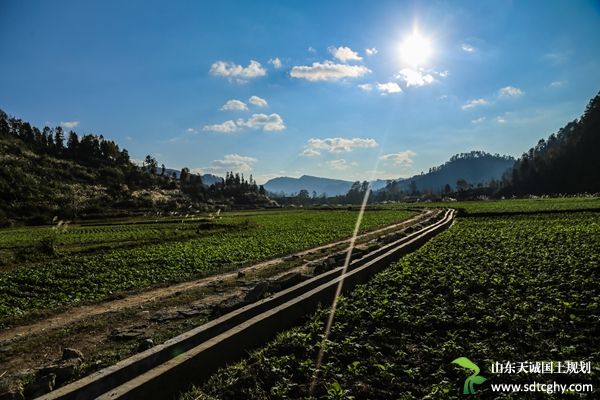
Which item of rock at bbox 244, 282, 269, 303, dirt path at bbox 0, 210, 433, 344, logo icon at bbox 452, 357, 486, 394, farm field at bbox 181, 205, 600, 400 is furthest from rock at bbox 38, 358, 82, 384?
logo icon at bbox 452, 357, 486, 394

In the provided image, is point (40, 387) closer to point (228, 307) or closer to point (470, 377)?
Answer: point (228, 307)

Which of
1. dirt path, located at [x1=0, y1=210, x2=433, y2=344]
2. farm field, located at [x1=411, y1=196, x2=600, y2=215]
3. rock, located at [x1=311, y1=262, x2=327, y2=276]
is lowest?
dirt path, located at [x1=0, y1=210, x2=433, y2=344]

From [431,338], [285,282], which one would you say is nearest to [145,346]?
[285,282]

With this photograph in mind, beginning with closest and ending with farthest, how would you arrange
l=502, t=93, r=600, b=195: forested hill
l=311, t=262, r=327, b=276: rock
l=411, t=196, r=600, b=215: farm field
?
1. l=311, t=262, r=327, b=276: rock
2. l=411, t=196, r=600, b=215: farm field
3. l=502, t=93, r=600, b=195: forested hill

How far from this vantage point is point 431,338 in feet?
26.5

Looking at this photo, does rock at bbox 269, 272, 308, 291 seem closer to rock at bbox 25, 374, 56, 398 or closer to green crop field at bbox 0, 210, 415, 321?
rock at bbox 25, 374, 56, 398

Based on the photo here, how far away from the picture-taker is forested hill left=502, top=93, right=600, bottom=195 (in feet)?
449

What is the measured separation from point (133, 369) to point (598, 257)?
17955 millimetres

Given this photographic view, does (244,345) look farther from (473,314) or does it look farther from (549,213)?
(549,213)

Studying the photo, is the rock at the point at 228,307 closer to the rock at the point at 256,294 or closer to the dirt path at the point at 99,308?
the rock at the point at 256,294

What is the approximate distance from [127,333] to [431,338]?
26.5ft

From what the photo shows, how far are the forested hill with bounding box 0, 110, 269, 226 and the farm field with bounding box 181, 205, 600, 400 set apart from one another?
91.8 m

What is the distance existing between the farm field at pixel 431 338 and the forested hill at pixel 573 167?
492ft

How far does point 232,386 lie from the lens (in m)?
6.47
